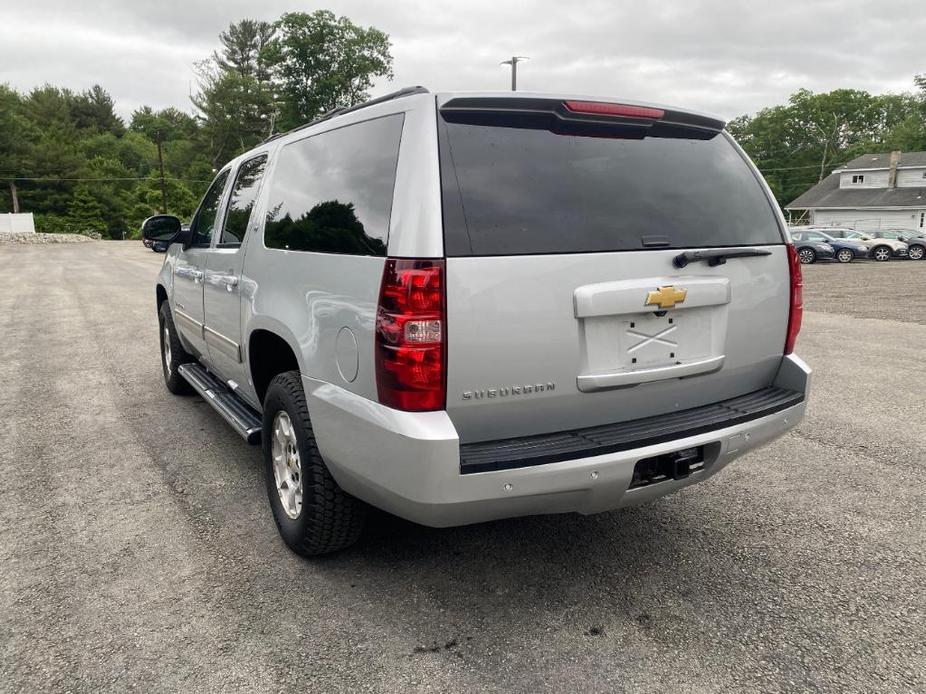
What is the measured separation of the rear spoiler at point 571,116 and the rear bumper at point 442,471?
42.9 inches

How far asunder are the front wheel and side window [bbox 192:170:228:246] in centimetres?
2966

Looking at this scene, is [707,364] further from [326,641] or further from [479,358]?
[326,641]

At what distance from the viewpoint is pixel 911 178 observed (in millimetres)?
48031

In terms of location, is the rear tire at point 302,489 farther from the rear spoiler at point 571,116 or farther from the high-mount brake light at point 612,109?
the high-mount brake light at point 612,109

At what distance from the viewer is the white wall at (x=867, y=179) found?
1953 inches

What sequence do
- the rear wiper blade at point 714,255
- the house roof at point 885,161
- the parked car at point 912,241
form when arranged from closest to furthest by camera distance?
1. the rear wiper blade at point 714,255
2. the parked car at point 912,241
3. the house roof at point 885,161

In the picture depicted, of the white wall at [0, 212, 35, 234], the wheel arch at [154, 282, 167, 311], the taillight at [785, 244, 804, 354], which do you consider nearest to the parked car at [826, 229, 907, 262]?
the wheel arch at [154, 282, 167, 311]

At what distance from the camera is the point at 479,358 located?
2.33 meters

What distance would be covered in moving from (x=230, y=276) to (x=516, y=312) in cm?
220

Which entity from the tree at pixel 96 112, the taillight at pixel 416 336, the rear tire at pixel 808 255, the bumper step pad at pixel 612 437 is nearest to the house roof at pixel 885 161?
the rear tire at pixel 808 255

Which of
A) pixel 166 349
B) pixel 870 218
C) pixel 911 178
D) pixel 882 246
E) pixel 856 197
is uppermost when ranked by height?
pixel 911 178

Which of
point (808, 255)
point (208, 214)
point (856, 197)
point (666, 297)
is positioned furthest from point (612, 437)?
point (856, 197)

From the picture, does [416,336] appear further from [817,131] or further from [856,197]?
[817,131]

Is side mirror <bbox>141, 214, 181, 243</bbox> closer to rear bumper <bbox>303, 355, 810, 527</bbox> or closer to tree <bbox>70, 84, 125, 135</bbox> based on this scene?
rear bumper <bbox>303, 355, 810, 527</bbox>
